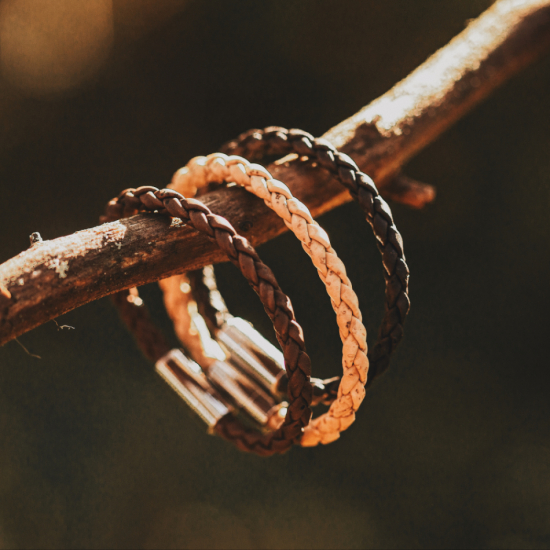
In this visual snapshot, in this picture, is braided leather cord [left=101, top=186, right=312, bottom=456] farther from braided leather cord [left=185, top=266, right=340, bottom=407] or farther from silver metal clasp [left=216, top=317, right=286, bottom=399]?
braided leather cord [left=185, top=266, right=340, bottom=407]

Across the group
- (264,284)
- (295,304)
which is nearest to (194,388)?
(264,284)

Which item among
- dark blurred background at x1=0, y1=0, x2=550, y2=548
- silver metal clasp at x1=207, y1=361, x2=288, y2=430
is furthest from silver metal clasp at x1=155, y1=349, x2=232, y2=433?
dark blurred background at x1=0, y1=0, x2=550, y2=548

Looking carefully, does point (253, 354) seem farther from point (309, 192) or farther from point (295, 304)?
point (295, 304)

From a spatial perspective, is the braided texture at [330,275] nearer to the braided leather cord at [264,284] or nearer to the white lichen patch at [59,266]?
the braided leather cord at [264,284]

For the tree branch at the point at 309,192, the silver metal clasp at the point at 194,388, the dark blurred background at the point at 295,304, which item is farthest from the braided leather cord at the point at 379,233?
the dark blurred background at the point at 295,304

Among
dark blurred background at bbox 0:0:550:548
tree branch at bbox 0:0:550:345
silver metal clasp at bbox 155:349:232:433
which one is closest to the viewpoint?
tree branch at bbox 0:0:550:345

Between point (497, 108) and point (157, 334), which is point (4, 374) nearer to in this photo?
point (157, 334)

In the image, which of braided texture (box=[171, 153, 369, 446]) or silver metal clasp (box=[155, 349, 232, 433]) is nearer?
braided texture (box=[171, 153, 369, 446])

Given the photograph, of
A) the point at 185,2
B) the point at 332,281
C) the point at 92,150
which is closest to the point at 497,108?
the point at 185,2
